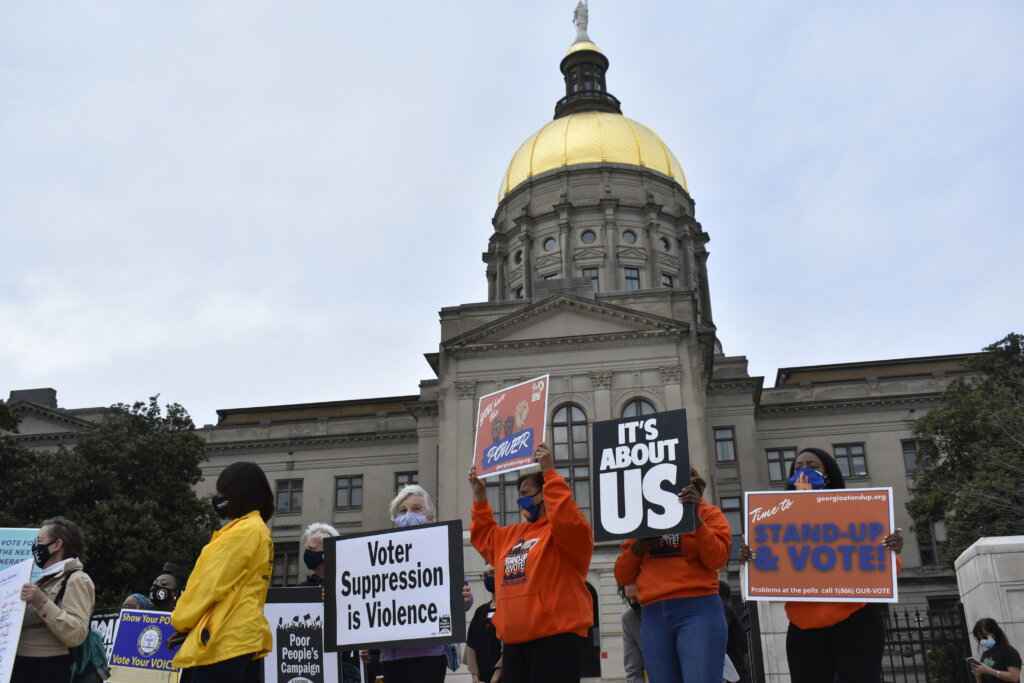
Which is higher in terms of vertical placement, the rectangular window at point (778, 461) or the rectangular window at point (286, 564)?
the rectangular window at point (778, 461)

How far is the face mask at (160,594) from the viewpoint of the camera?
37.1ft

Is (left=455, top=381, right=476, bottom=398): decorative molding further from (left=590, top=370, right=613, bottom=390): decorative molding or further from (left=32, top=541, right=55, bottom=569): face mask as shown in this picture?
(left=32, top=541, right=55, bottom=569): face mask

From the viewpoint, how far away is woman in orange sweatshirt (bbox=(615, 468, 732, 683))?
666cm

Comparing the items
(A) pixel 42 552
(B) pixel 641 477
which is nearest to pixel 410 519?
(B) pixel 641 477

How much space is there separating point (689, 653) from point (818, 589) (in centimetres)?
117

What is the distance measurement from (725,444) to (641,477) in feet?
147

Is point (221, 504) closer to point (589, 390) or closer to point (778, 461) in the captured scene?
point (589, 390)

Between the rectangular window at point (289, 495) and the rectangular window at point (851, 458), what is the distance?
29512 mm

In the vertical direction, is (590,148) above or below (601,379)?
above

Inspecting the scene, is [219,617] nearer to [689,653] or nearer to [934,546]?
[689,653]

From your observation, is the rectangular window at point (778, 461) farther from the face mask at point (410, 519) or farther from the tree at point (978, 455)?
the face mask at point (410, 519)

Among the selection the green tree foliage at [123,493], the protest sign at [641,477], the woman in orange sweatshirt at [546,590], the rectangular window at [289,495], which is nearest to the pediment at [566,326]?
the green tree foliage at [123,493]

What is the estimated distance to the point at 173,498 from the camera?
37.9 metres

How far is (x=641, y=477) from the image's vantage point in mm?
7539
